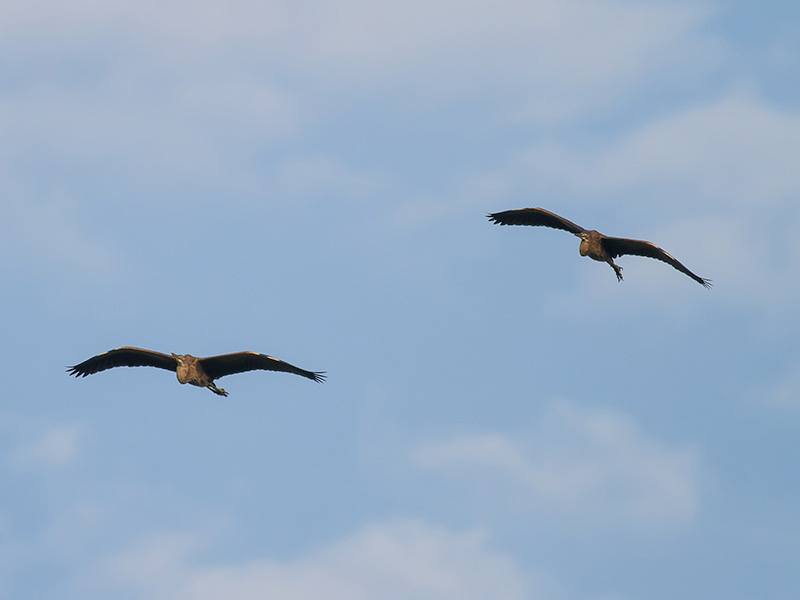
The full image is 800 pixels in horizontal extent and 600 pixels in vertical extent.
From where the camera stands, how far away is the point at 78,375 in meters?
33.5

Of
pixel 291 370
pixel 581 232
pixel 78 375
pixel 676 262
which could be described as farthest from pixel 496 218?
pixel 78 375

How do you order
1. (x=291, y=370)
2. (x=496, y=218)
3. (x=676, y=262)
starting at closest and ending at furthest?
1. (x=291, y=370)
2. (x=676, y=262)
3. (x=496, y=218)

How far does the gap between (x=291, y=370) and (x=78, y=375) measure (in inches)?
290

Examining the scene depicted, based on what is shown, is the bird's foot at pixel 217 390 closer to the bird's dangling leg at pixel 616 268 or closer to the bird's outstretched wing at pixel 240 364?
the bird's outstretched wing at pixel 240 364

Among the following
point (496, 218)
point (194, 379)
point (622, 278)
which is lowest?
point (194, 379)

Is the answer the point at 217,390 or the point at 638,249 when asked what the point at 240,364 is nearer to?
the point at 217,390

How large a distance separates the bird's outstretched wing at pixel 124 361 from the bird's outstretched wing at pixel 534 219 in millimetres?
11447

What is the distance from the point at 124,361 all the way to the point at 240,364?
4.36m

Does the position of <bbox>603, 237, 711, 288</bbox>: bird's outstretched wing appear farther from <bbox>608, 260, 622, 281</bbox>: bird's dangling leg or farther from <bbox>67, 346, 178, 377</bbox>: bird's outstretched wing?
<bbox>67, 346, 178, 377</bbox>: bird's outstretched wing

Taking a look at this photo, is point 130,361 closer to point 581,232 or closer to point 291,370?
point 291,370

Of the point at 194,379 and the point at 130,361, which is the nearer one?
the point at 194,379

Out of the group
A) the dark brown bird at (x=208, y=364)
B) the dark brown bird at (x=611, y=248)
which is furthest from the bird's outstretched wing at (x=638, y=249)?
the dark brown bird at (x=208, y=364)

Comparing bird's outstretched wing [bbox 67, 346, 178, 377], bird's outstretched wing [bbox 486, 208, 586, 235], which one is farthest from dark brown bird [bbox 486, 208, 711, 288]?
bird's outstretched wing [bbox 67, 346, 178, 377]

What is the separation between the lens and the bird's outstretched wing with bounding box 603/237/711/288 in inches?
1293
